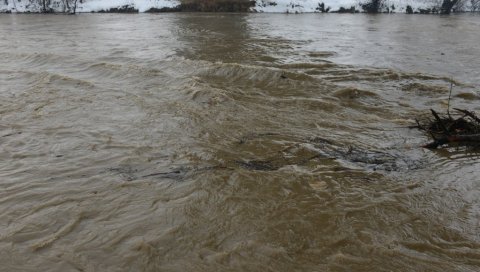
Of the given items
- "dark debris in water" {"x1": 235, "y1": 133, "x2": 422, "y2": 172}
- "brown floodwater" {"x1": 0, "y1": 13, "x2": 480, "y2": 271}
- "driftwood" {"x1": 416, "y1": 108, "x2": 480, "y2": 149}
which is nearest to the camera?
"brown floodwater" {"x1": 0, "y1": 13, "x2": 480, "y2": 271}

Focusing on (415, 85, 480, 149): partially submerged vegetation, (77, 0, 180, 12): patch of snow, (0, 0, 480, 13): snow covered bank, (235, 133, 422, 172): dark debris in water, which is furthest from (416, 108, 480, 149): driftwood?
(77, 0, 180, 12): patch of snow

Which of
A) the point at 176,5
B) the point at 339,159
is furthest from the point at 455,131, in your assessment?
the point at 176,5

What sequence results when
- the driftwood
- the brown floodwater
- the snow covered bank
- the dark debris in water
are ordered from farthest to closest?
the snow covered bank
the driftwood
the dark debris in water
the brown floodwater

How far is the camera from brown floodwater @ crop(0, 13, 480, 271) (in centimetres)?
378

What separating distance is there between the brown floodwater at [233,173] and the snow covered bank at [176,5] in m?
29.6

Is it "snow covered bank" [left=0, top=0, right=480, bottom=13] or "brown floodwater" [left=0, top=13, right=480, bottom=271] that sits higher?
"snow covered bank" [left=0, top=0, right=480, bottom=13]

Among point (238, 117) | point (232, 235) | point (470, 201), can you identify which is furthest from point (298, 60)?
point (232, 235)

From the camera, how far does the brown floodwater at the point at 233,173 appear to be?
3.78m

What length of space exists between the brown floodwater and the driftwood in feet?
0.55

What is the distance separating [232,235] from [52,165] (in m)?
3.06

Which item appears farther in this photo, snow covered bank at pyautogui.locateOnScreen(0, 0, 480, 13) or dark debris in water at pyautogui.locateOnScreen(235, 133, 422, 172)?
snow covered bank at pyautogui.locateOnScreen(0, 0, 480, 13)

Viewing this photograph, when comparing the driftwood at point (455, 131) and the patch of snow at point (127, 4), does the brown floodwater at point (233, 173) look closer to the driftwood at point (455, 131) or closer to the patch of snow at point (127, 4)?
the driftwood at point (455, 131)

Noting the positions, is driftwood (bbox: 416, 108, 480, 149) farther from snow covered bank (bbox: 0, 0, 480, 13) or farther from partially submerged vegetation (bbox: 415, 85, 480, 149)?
snow covered bank (bbox: 0, 0, 480, 13)

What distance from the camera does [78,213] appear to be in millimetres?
4367
